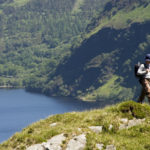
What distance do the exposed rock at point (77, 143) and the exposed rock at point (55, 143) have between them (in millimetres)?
443

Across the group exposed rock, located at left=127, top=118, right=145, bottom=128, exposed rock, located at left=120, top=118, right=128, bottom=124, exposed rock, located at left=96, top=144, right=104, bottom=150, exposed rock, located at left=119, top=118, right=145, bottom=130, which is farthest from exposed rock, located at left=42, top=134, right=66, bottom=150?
exposed rock, located at left=127, top=118, right=145, bottom=128

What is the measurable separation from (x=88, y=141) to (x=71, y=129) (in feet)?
5.09

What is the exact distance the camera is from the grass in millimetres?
19922

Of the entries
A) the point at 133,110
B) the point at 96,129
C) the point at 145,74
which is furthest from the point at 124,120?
the point at 145,74

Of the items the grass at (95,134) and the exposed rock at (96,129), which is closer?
the grass at (95,134)

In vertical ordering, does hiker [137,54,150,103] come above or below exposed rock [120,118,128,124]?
above

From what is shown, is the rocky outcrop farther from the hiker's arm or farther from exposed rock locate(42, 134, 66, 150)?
the hiker's arm

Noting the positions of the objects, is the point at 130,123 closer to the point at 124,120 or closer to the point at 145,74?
the point at 124,120

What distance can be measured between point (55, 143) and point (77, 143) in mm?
974

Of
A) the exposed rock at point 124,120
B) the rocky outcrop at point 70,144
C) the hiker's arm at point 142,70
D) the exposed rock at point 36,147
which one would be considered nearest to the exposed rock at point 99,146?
the rocky outcrop at point 70,144

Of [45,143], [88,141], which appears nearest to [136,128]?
[88,141]

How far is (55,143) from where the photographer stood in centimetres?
2011

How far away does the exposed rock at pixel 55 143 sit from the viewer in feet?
64.7

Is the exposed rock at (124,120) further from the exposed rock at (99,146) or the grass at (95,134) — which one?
the exposed rock at (99,146)
